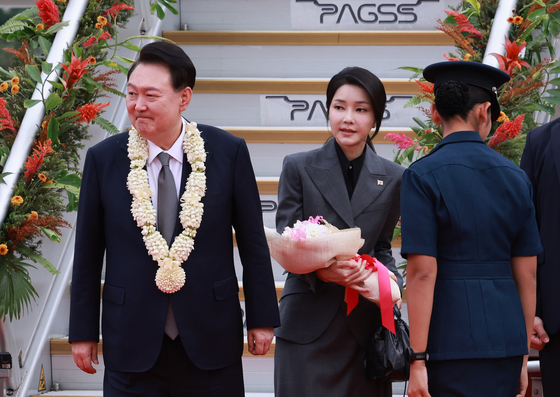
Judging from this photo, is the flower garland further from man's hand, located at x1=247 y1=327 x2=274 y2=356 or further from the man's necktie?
man's hand, located at x1=247 y1=327 x2=274 y2=356

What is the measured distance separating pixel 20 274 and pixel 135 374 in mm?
1024

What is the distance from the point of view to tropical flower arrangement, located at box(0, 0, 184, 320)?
271 cm

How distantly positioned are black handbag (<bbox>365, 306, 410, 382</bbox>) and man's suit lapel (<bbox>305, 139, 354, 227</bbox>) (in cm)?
40

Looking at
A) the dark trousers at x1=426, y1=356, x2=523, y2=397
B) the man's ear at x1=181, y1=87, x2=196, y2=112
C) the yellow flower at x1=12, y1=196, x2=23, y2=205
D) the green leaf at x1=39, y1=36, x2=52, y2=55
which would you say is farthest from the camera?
the green leaf at x1=39, y1=36, x2=52, y2=55

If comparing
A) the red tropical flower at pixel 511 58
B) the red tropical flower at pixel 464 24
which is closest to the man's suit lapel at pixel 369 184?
the red tropical flower at pixel 511 58

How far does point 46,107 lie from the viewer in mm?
2893

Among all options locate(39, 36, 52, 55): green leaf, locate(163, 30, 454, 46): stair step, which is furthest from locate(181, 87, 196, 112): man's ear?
locate(163, 30, 454, 46): stair step

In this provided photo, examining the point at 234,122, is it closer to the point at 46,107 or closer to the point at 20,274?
the point at 46,107

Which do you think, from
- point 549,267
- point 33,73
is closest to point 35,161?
point 33,73

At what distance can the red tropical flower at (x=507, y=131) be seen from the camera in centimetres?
275

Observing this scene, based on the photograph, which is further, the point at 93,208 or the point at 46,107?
the point at 46,107

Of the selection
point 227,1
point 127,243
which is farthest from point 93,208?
point 227,1

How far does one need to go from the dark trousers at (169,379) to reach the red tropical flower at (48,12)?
1.96 meters

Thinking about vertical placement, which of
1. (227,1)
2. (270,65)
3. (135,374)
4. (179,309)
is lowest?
(135,374)
